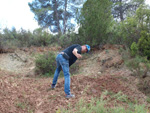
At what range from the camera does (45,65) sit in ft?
23.6

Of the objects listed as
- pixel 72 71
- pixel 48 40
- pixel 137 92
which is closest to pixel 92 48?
pixel 72 71

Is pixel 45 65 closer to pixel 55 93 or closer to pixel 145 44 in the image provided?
pixel 55 93

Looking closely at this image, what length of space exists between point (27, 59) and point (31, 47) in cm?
157

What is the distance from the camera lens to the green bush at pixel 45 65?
23.8 ft

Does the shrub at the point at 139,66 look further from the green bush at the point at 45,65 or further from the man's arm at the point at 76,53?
the green bush at the point at 45,65

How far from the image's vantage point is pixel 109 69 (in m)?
6.92

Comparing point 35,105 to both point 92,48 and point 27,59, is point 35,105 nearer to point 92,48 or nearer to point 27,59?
point 92,48

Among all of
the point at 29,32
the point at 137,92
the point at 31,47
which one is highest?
the point at 29,32

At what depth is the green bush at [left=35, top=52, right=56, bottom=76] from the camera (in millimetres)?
7262

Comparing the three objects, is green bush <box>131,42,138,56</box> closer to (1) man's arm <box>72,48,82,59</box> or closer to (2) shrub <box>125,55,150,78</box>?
(2) shrub <box>125,55,150,78</box>

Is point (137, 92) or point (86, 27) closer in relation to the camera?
point (137, 92)

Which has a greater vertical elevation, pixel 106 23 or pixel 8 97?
pixel 106 23

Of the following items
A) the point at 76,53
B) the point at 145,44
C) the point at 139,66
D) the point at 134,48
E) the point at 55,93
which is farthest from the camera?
the point at 134,48

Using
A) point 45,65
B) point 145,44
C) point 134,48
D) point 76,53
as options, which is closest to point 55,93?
point 76,53
